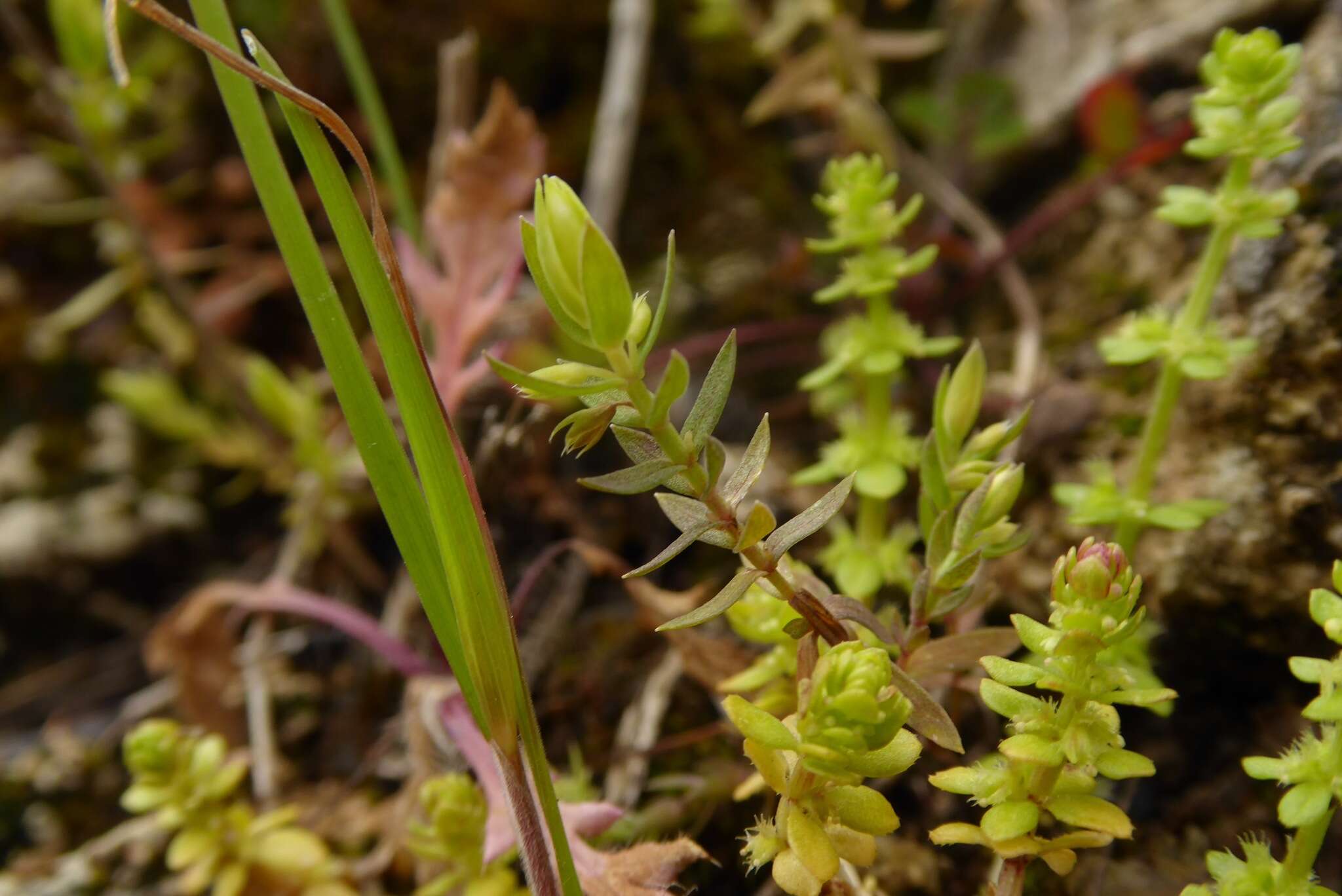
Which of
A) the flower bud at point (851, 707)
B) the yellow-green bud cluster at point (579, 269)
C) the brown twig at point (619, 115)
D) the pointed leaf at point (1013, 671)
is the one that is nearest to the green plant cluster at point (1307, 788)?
the pointed leaf at point (1013, 671)

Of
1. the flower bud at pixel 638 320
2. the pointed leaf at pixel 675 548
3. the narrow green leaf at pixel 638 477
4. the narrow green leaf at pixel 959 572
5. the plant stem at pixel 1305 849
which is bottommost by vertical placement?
the plant stem at pixel 1305 849

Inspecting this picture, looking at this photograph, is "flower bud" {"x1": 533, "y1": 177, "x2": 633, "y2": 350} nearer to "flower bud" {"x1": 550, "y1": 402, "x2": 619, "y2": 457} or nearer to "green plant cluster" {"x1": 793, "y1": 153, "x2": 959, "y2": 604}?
"flower bud" {"x1": 550, "y1": 402, "x2": 619, "y2": 457}

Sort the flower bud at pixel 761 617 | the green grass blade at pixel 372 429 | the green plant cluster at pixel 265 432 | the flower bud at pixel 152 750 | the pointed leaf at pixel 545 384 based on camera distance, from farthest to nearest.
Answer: the green plant cluster at pixel 265 432
the flower bud at pixel 152 750
the flower bud at pixel 761 617
the green grass blade at pixel 372 429
the pointed leaf at pixel 545 384

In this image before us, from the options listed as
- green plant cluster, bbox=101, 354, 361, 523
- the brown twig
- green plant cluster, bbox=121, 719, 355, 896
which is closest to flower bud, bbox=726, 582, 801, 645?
green plant cluster, bbox=121, 719, 355, 896

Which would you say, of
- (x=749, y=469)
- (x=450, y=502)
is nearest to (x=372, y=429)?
(x=450, y=502)

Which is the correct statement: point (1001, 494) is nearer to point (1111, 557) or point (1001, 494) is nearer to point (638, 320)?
point (1111, 557)

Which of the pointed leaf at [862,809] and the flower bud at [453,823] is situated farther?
the flower bud at [453,823]

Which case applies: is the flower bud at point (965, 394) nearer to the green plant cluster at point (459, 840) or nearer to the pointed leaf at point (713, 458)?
the pointed leaf at point (713, 458)
